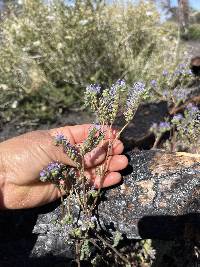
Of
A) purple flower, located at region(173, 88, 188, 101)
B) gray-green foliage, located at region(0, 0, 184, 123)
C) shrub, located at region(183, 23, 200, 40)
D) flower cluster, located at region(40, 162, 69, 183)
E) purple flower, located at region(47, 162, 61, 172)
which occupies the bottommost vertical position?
shrub, located at region(183, 23, 200, 40)

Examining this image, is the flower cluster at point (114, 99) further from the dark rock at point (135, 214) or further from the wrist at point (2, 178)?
the wrist at point (2, 178)

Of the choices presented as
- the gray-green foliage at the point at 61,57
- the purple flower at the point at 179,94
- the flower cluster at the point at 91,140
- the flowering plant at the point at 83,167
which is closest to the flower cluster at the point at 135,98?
the flowering plant at the point at 83,167

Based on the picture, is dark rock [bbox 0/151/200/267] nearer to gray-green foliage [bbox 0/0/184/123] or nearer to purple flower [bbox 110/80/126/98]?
purple flower [bbox 110/80/126/98]

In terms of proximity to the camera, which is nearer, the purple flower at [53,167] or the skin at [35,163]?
the purple flower at [53,167]

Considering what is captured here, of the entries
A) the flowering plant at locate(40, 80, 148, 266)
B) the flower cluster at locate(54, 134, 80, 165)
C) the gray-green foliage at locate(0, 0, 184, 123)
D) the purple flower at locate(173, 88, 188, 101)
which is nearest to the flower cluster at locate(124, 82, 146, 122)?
the flowering plant at locate(40, 80, 148, 266)

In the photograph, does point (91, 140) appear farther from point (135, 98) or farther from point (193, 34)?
point (193, 34)

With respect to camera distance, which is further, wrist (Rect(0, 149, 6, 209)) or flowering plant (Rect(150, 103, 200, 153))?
flowering plant (Rect(150, 103, 200, 153))
